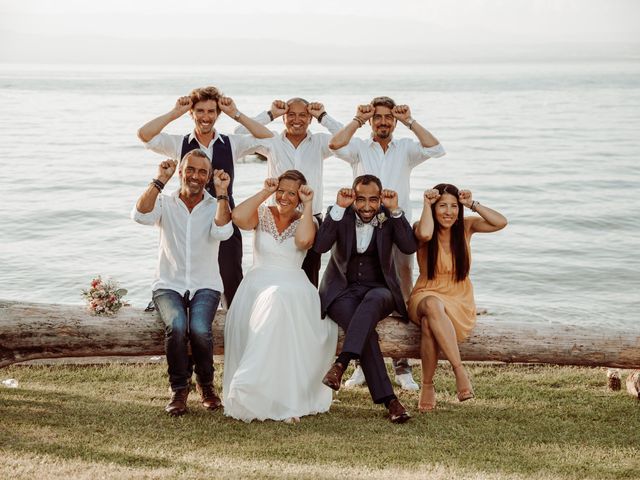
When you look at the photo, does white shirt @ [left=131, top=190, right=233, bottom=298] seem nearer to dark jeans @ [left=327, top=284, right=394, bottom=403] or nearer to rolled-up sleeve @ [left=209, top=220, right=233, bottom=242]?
rolled-up sleeve @ [left=209, top=220, right=233, bottom=242]

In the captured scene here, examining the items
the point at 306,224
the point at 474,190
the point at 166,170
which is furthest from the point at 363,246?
the point at 474,190

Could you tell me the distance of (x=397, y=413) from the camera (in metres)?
6.62

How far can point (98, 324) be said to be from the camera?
6961 millimetres

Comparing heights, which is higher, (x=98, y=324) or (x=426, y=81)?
(x=426, y=81)

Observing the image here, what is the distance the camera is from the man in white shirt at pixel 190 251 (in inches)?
263

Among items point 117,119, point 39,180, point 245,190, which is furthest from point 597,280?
point 117,119

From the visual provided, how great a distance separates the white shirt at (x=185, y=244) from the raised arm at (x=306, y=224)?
1.67 ft

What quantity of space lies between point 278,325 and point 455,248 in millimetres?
1529

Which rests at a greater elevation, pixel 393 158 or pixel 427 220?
pixel 393 158

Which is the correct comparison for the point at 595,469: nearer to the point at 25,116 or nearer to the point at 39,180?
the point at 39,180

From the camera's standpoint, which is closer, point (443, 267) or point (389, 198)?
point (389, 198)

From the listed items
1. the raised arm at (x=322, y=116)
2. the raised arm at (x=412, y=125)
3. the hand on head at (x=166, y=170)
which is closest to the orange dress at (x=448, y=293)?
the raised arm at (x=412, y=125)

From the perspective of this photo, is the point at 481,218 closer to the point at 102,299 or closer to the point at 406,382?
the point at 406,382

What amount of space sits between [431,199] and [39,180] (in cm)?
1997
